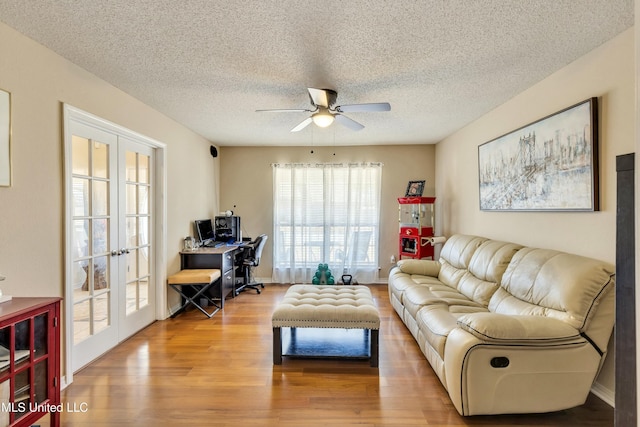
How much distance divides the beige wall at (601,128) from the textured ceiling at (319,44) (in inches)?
5.2

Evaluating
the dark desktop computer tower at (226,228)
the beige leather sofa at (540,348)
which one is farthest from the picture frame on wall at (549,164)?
the dark desktop computer tower at (226,228)

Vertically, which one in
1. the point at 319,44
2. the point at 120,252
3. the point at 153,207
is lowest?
the point at 120,252

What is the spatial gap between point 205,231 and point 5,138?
113 inches

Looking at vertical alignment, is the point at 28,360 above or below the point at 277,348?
above

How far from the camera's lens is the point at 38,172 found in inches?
81.8

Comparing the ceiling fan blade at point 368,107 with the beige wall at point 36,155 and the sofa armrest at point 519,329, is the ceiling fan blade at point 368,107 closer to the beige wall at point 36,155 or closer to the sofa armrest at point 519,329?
the sofa armrest at point 519,329

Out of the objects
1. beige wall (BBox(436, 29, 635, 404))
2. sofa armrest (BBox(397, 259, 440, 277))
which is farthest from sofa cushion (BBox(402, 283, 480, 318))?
beige wall (BBox(436, 29, 635, 404))

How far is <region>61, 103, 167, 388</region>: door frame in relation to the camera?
7.46ft

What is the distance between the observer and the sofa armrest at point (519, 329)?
181 centimetres

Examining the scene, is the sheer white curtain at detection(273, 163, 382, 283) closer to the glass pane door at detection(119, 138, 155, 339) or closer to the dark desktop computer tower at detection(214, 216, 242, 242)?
the dark desktop computer tower at detection(214, 216, 242, 242)

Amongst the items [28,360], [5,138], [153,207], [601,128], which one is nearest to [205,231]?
[153,207]

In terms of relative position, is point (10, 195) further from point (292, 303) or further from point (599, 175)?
point (599, 175)

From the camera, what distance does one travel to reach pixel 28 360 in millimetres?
1633

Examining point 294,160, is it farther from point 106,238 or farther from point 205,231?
point 106,238
